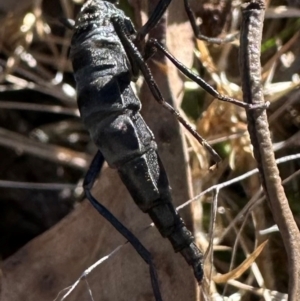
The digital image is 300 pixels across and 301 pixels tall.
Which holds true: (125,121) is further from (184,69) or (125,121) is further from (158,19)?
(158,19)

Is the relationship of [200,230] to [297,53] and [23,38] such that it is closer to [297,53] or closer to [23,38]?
[297,53]

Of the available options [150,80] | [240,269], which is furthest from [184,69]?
[240,269]

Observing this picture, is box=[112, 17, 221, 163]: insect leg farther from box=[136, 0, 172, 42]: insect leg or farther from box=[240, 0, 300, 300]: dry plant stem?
box=[240, 0, 300, 300]: dry plant stem

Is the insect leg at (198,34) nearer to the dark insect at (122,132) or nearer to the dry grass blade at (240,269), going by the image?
the dark insect at (122,132)

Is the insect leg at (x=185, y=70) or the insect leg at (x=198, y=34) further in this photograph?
the insect leg at (x=198, y=34)

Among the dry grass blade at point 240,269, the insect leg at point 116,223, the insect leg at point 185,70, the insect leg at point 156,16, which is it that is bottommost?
the dry grass blade at point 240,269

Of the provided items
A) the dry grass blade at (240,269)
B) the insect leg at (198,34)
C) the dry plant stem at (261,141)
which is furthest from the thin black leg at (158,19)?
the dry grass blade at (240,269)

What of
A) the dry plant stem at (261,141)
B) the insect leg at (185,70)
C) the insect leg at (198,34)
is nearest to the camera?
the dry plant stem at (261,141)

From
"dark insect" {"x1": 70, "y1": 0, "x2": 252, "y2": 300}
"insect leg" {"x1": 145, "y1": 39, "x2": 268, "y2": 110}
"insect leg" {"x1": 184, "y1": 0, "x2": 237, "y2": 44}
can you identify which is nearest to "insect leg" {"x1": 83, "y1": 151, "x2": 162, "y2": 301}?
"dark insect" {"x1": 70, "y1": 0, "x2": 252, "y2": 300}
